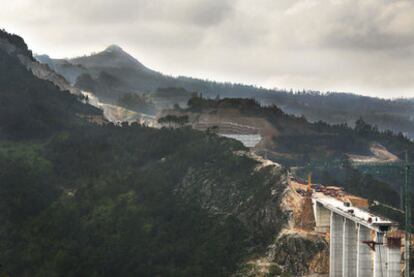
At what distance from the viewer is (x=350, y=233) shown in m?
129

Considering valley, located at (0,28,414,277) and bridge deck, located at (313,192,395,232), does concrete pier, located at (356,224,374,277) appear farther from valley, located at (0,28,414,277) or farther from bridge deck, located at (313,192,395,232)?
valley, located at (0,28,414,277)

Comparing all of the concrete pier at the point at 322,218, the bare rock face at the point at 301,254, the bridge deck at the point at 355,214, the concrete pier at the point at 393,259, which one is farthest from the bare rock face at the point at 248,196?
the concrete pier at the point at 393,259

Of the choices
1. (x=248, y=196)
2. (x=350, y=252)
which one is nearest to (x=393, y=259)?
(x=350, y=252)

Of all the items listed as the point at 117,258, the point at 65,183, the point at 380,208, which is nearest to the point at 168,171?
the point at 65,183

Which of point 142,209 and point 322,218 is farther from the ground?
point 322,218

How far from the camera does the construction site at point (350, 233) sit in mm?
107875

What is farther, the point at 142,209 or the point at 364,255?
the point at 142,209

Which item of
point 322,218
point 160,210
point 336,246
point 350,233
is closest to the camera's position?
point 350,233

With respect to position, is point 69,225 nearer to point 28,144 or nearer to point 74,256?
point 74,256

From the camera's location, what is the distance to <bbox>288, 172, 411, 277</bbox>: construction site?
108 meters

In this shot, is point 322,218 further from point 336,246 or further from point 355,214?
point 355,214

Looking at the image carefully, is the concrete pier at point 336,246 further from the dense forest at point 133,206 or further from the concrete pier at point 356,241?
the dense forest at point 133,206

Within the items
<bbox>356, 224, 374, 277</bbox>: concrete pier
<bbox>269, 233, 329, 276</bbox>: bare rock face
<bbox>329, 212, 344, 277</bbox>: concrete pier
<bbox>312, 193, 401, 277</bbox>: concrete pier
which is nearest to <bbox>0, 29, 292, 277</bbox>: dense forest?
<bbox>269, 233, 329, 276</bbox>: bare rock face

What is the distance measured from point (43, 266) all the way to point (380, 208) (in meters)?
75.4
